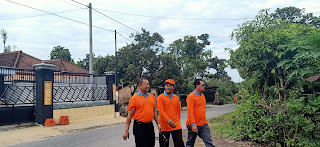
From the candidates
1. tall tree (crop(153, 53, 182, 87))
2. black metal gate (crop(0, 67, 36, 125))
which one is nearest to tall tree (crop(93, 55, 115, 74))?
tall tree (crop(153, 53, 182, 87))

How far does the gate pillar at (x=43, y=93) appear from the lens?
12.5m

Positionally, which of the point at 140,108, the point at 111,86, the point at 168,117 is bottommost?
the point at 168,117

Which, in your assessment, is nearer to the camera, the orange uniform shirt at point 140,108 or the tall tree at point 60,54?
the orange uniform shirt at point 140,108

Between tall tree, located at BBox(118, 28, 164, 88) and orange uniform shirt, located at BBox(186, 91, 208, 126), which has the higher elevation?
tall tree, located at BBox(118, 28, 164, 88)

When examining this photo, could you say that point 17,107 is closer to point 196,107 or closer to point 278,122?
point 196,107

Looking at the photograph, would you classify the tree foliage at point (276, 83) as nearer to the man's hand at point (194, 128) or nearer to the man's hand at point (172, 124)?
the man's hand at point (194, 128)

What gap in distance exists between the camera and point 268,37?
704 cm

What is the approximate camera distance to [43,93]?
41.4ft

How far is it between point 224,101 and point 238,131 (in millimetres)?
25379

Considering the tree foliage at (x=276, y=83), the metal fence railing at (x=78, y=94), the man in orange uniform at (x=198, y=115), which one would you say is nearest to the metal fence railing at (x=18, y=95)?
the metal fence railing at (x=78, y=94)

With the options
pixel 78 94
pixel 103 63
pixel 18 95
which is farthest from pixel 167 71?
pixel 18 95

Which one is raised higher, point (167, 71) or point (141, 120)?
point (167, 71)

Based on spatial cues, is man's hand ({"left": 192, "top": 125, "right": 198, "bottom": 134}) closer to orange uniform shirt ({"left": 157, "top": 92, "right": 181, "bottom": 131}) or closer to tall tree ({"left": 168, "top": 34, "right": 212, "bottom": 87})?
orange uniform shirt ({"left": 157, "top": 92, "right": 181, "bottom": 131})

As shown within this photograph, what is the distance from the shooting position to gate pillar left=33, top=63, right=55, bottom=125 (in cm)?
1252
